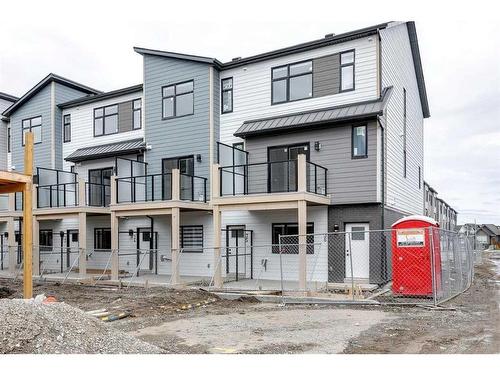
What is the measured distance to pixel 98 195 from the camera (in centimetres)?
2080

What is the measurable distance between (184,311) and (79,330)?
4.86m

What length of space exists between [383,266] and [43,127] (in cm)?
1869

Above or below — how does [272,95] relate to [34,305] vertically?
above

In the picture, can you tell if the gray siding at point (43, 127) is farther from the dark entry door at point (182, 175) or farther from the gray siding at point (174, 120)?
the dark entry door at point (182, 175)

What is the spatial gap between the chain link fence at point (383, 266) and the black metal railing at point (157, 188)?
4174 mm

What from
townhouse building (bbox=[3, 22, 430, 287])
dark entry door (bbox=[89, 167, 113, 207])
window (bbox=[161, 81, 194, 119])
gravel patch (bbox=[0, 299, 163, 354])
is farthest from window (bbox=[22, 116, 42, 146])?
gravel patch (bbox=[0, 299, 163, 354])

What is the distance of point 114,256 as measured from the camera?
1716 cm

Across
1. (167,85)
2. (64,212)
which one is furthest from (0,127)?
(167,85)

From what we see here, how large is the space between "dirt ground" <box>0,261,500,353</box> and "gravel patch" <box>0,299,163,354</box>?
907 millimetres

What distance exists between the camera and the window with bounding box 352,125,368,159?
14.6 meters

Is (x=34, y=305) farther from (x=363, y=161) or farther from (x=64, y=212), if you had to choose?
(x=64, y=212)

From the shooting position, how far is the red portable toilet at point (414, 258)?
11.4m

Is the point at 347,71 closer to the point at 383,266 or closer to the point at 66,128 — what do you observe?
the point at 383,266

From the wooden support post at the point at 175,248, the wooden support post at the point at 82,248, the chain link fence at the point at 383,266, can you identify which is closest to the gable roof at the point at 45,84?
the wooden support post at the point at 82,248
